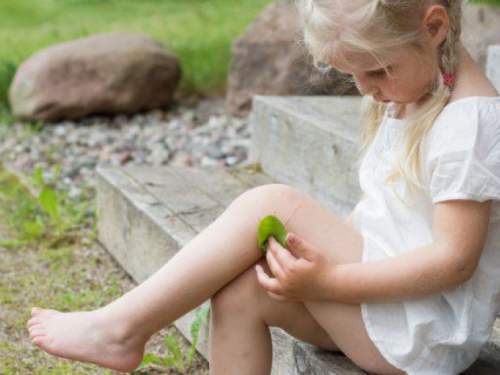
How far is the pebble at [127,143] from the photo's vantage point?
506 cm

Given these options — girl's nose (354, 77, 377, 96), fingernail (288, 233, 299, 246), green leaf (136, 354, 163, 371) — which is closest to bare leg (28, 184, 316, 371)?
fingernail (288, 233, 299, 246)

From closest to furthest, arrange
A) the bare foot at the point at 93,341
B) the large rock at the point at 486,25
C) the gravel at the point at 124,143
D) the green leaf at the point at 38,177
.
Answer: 1. the bare foot at the point at 93,341
2. the green leaf at the point at 38,177
3. the large rock at the point at 486,25
4. the gravel at the point at 124,143

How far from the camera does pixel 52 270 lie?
12.0ft

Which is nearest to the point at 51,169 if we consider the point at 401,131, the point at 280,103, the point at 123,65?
the point at 123,65

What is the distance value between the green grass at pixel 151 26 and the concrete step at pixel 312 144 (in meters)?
2.59

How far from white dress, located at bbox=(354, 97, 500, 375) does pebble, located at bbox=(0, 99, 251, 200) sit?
9.08ft

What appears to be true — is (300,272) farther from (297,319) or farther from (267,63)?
(267,63)

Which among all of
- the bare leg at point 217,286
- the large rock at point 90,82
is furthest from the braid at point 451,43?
the large rock at point 90,82

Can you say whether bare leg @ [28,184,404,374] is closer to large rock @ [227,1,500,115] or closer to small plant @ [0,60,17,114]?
large rock @ [227,1,500,115]

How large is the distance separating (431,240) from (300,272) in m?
0.27

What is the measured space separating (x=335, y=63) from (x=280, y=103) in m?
1.98

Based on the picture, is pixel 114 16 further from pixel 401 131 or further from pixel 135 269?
pixel 401 131

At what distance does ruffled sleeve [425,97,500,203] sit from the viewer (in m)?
1.85

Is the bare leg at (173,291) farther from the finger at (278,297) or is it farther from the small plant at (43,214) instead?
the small plant at (43,214)
